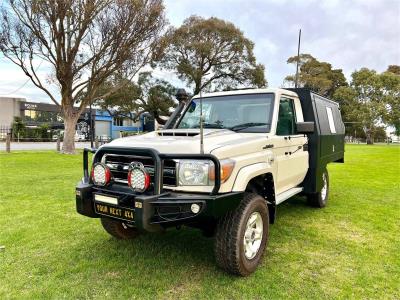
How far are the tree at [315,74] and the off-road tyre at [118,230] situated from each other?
43.2 meters

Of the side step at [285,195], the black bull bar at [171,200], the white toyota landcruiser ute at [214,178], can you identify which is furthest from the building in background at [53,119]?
the black bull bar at [171,200]

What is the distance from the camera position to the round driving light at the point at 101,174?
11.3 feet

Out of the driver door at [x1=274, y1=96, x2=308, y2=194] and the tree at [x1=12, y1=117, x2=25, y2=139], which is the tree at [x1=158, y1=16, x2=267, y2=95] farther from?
the driver door at [x1=274, y1=96, x2=308, y2=194]

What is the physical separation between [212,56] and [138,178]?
31.3 m

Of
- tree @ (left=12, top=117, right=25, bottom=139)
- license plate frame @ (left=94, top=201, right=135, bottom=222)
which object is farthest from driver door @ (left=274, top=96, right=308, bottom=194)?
tree @ (left=12, top=117, right=25, bottom=139)

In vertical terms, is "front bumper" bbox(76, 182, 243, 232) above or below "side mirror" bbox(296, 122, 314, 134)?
below

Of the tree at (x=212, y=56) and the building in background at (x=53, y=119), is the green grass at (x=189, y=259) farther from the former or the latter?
the building in background at (x=53, y=119)

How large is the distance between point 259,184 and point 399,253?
6.38ft

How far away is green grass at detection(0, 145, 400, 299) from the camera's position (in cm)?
316

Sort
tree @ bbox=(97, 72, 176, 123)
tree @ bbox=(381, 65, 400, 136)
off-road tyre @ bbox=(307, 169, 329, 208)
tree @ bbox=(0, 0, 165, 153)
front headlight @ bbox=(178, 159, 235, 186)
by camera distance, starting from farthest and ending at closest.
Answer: tree @ bbox=(381, 65, 400, 136) → tree @ bbox=(97, 72, 176, 123) → tree @ bbox=(0, 0, 165, 153) → off-road tyre @ bbox=(307, 169, 329, 208) → front headlight @ bbox=(178, 159, 235, 186)

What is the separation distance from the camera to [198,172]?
10.2ft

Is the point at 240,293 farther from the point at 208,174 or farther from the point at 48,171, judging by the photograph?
the point at 48,171

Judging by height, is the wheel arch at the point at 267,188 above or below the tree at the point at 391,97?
below

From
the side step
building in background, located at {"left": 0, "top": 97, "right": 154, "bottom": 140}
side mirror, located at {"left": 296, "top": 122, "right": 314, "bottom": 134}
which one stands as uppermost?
building in background, located at {"left": 0, "top": 97, "right": 154, "bottom": 140}
